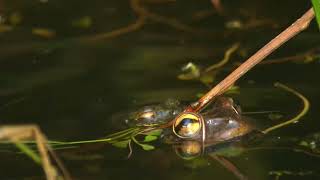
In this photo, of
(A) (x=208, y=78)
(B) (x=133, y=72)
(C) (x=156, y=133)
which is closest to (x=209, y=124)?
(C) (x=156, y=133)

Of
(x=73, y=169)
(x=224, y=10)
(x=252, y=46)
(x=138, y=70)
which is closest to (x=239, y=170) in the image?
(x=73, y=169)

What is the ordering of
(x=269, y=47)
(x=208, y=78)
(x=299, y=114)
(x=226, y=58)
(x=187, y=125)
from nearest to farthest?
(x=269, y=47) → (x=187, y=125) → (x=299, y=114) → (x=208, y=78) → (x=226, y=58)

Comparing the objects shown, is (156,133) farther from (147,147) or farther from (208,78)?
(208,78)

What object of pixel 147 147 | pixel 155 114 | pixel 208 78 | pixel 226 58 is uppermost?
pixel 226 58

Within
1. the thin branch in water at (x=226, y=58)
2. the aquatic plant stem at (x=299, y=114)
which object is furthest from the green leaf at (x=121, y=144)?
the thin branch in water at (x=226, y=58)

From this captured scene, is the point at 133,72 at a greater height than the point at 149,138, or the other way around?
the point at 133,72

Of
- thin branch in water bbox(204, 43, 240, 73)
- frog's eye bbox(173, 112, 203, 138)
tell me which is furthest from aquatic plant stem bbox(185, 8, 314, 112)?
thin branch in water bbox(204, 43, 240, 73)

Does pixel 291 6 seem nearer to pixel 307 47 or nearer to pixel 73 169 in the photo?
pixel 307 47
